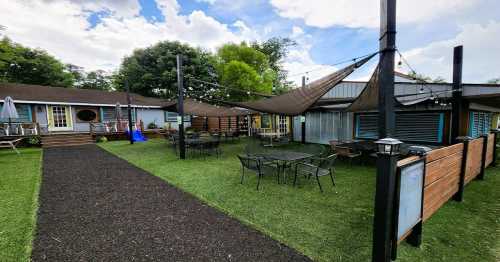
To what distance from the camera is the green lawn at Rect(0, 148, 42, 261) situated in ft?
6.86

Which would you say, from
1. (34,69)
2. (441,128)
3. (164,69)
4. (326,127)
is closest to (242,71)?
(326,127)

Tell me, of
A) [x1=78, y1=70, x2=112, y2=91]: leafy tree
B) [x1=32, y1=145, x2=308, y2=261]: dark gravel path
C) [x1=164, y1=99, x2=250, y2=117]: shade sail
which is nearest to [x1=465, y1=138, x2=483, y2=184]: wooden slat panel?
[x1=32, y1=145, x2=308, y2=261]: dark gravel path

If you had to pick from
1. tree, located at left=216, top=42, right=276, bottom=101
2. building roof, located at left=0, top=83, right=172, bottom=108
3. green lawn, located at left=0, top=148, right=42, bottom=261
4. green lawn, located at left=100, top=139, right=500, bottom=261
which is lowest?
green lawn, located at left=100, top=139, right=500, bottom=261

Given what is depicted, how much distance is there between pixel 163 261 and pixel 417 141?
338 inches

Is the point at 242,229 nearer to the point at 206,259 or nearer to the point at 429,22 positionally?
the point at 206,259

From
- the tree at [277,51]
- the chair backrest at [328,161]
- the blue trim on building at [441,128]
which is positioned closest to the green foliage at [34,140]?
the chair backrest at [328,161]

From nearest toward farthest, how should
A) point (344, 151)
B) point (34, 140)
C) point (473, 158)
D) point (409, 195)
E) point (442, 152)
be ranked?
1. point (409, 195)
2. point (442, 152)
3. point (473, 158)
4. point (344, 151)
5. point (34, 140)

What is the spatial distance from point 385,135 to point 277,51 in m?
23.8

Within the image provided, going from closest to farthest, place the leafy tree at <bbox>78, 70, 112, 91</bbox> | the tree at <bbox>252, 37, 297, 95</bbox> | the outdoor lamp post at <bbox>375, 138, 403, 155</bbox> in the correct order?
the outdoor lamp post at <bbox>375, 138, 403, 155</bbox>, the tree at <bbox>252, 37, 297, 95</bbox>, the leafy tree at <bbox>78, 70, 112, 91</bbox>

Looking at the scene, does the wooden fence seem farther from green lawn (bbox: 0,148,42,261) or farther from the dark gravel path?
green lawn (bbox: 0,148,42,261)

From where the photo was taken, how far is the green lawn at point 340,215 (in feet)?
6.79

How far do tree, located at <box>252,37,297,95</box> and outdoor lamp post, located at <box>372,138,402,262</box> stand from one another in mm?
22076

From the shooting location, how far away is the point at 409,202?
1921 millimetres

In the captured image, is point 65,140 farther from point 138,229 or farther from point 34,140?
point 138,229
